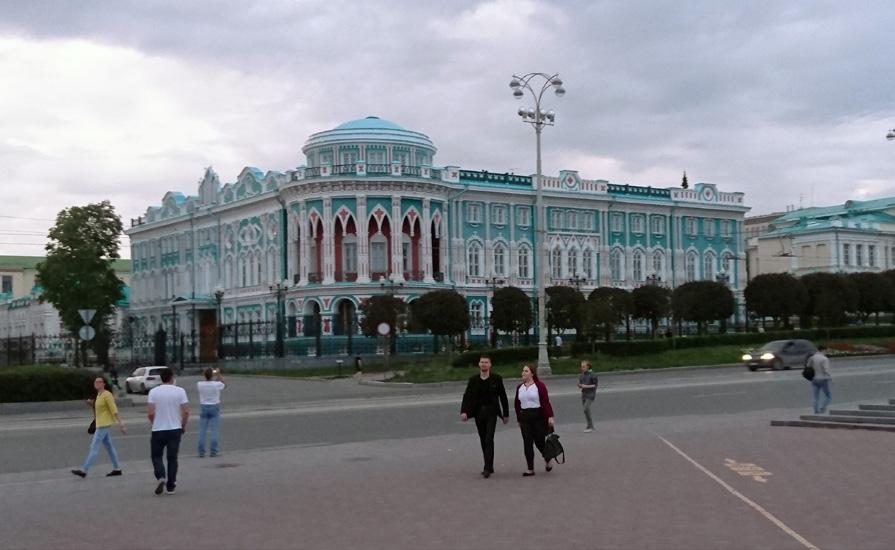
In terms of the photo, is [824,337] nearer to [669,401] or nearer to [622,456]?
[669,401]

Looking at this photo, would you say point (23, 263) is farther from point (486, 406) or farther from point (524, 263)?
point (486, 406)

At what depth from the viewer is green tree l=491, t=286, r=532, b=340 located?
6431cm

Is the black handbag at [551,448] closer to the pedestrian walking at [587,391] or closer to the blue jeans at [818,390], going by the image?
the pedestrian walking at [587,391]

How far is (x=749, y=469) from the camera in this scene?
15914 millimetres

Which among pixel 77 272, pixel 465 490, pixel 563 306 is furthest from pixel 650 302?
pixel 465 490

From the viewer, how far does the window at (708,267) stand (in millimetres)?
86875

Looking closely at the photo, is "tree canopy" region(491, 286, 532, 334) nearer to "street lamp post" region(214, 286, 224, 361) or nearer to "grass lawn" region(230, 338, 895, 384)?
"grass lawn" region(230, 338, 895, 384)

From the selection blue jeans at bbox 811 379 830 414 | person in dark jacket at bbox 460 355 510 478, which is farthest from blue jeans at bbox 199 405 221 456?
blue jeans at bbox 811 379 830 414

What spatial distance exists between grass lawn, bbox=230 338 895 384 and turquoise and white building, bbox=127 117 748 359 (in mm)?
4433

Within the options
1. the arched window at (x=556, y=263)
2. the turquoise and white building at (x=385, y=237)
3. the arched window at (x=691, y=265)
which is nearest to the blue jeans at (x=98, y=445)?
the turquoise and white building at (x=385, y=237)

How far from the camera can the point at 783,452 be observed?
18141mm

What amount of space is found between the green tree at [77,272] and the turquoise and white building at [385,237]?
27.0 ft

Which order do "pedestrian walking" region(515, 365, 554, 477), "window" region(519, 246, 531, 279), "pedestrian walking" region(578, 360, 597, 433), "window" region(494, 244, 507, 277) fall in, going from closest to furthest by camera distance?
"pedestrian walking" region(515, 365, 554, 477) < "pedestrian walking" region(578, 360, 597, 433) < "window" region(494, 244, 507, 277) < "window" region(519, 246, 531, 279)

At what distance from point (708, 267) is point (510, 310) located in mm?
28401
